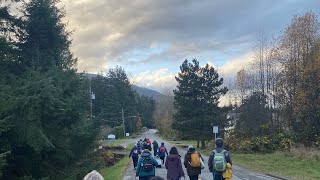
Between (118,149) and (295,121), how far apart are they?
24.6 m

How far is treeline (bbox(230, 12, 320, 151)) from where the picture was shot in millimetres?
40250

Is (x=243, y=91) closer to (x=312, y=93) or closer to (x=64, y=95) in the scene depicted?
(x=312, y=93)

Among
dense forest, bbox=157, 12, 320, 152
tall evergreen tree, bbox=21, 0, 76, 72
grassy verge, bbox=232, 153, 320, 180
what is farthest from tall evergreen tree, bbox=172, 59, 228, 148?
tall evergreen tree, bbox=21, 0, 76, 72

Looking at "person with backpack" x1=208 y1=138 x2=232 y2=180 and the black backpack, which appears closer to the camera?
"person with backpack" x1=208 y1=138 x2=232 y2=180

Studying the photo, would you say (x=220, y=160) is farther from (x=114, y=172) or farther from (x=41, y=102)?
(x=114, y=172)

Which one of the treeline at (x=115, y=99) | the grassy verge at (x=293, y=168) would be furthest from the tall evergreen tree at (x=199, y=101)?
the treeline at (x=115, y=99)

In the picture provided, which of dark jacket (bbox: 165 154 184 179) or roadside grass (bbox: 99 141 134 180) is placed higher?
dark jacket (bbox: 165 154 184 179)

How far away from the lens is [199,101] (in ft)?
179

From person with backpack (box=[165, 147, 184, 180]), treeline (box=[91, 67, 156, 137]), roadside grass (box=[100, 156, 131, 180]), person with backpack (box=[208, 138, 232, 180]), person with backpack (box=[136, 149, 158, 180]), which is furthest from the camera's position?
treeline (box=[91, 67, 156, 137])

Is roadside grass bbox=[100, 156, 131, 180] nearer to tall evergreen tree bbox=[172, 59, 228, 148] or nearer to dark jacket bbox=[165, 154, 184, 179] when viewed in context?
dark jacket bbox=[165, 154, 184, 179]

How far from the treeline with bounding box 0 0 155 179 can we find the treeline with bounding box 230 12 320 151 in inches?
976

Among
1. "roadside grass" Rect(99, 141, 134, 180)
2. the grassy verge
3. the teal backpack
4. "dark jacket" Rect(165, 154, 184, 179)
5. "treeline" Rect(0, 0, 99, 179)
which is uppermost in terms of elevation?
"treeline" Rect(0, 0, 99, 179)

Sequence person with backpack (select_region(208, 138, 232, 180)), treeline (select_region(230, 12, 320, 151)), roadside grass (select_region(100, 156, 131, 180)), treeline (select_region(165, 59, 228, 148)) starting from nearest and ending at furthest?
person with backpack (select_region(208, 138, 232, 180))
roadside grass (select_region(100, 156, 131, 180))
treeline (select_region(230, 12, 320, 151))
treeline (select_region(165, 59, 228, 148))

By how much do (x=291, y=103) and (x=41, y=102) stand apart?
35.1 metres
